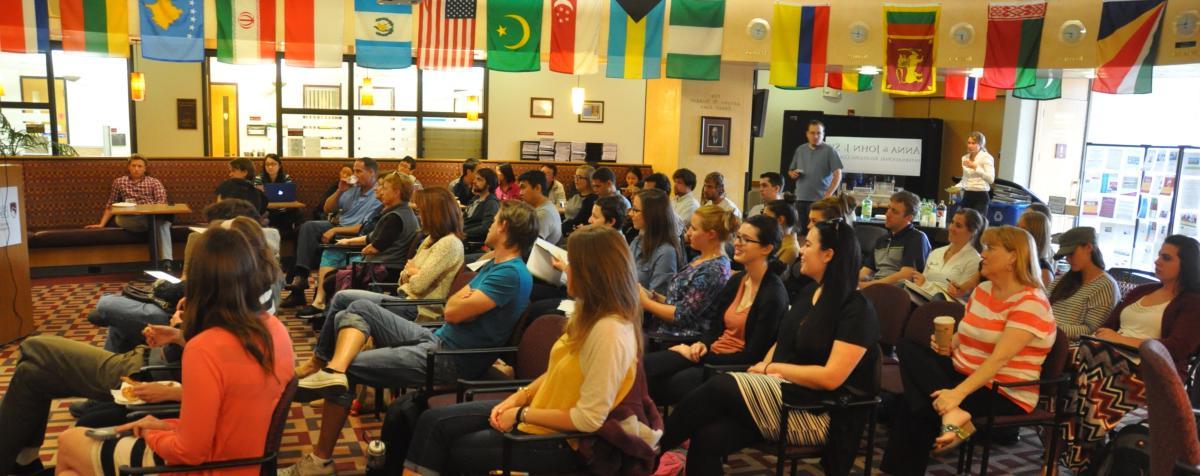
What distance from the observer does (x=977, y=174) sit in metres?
11.2

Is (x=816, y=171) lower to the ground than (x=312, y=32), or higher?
lower

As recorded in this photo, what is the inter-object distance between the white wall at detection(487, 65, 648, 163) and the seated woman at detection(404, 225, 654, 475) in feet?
36.1

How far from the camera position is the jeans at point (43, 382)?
11.4 ft

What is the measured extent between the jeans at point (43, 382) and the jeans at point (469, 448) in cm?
134

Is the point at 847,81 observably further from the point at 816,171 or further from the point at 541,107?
the point at 541,107

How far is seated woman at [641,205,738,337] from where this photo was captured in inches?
173

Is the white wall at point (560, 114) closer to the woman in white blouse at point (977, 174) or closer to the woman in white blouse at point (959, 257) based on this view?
the woman in white blouse at point (977, 174)

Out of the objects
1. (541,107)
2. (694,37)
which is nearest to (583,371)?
(694,37)

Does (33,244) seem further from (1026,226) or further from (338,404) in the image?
(1026,226)

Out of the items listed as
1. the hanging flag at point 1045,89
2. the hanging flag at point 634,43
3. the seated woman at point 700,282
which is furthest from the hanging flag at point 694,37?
the seated woman at point 700,282

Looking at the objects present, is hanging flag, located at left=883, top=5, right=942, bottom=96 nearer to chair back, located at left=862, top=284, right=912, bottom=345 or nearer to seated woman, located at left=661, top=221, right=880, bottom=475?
chair back, located at left=862, top=284, right=912, bottom=345

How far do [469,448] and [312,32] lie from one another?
22.9 ft

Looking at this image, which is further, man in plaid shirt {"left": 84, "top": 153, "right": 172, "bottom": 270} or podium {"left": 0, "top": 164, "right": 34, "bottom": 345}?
man in plaid shirt {"left": 84, "top": 153, "right": 172, "bottom": 270}

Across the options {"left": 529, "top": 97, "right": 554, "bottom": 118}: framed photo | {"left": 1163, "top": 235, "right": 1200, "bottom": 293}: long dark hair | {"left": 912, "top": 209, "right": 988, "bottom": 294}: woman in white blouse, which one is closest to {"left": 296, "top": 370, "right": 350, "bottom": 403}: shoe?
{"left": 912, "top": 209, "right": 988, "bottom": 294}: woman in white blouse
